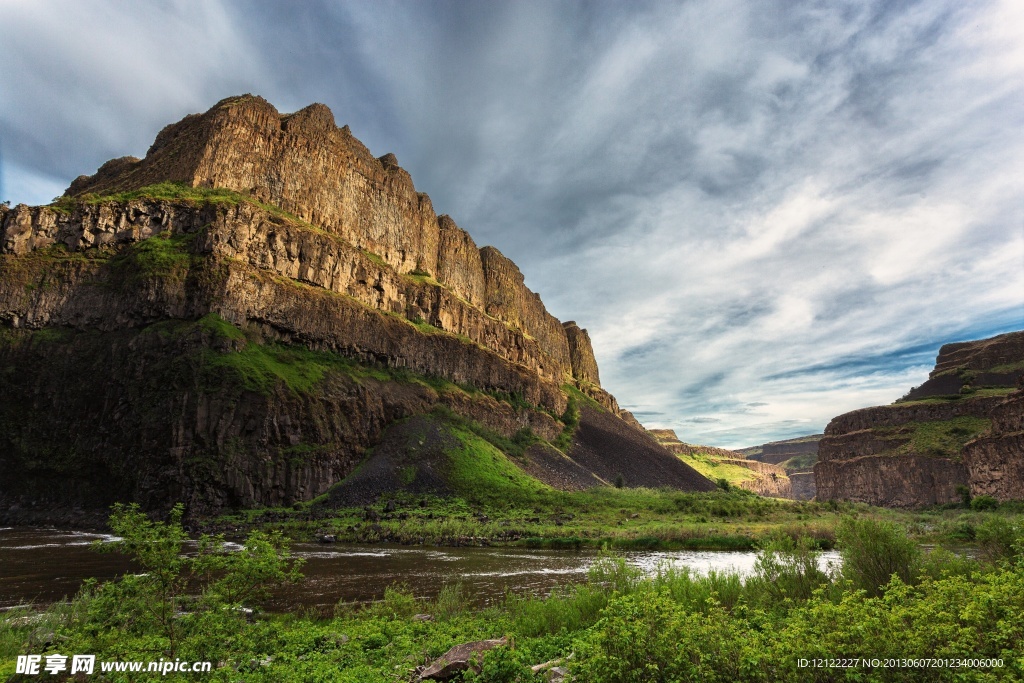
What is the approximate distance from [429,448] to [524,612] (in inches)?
1936

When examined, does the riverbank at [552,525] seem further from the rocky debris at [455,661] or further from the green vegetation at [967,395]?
the green vegetation at [967,395]

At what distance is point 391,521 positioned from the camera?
4106 cm

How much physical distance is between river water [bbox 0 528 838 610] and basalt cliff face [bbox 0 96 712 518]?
12.2 metres

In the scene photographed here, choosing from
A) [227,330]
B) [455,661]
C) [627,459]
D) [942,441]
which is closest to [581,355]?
[627,459]

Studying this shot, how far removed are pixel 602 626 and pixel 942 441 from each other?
126475 mm

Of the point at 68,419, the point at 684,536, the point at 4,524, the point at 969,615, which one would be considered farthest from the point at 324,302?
the point at 969,615

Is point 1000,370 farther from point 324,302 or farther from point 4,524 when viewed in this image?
point 4,524

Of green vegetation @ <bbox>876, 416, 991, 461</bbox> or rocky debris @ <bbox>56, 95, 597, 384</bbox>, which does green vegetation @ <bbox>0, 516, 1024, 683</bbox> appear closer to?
rocky debris @ <bbox>56, 95, 597, 384</bbox>

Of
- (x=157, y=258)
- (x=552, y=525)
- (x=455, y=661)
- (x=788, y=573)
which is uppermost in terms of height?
(x=157, y=258)

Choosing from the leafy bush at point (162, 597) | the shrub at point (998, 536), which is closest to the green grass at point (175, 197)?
the leafy bush at point (162, 597)

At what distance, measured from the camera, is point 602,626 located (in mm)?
6801

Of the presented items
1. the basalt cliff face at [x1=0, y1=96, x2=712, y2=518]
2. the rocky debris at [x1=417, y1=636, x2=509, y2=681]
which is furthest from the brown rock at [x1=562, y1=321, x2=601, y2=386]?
the rocky debris at [x1=417, y1=636, x2=509, y2=681]

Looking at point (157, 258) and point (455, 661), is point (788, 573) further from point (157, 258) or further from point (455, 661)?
point (157, 258)

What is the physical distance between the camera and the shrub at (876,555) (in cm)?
1202
